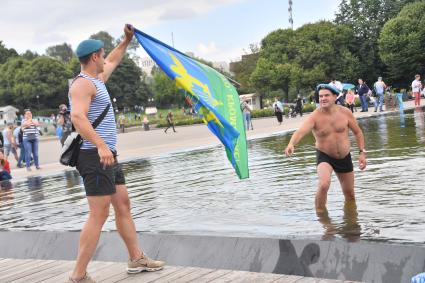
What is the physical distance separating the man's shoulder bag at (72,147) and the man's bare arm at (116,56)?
56 centimetres

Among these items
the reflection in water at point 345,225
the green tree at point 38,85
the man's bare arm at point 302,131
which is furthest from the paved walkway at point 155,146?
the green tree at point 38,85

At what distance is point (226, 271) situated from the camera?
466cm

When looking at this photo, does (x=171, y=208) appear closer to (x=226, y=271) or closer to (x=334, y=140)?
(x=334, y=140)

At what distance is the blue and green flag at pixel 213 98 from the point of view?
5.04 meters

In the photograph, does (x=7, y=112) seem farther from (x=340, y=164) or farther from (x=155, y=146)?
(x=340, y=164)

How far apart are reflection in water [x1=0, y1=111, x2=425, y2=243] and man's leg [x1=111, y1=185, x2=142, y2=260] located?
96cm

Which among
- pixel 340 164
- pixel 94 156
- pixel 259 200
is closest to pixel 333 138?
pixel 340 164

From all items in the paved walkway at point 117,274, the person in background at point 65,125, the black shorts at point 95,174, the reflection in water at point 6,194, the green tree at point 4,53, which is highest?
the green tree at point 4,53

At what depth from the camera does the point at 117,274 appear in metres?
4.93

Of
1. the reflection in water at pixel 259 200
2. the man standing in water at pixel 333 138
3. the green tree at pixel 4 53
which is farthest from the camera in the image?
the green tree at pixel 4 53

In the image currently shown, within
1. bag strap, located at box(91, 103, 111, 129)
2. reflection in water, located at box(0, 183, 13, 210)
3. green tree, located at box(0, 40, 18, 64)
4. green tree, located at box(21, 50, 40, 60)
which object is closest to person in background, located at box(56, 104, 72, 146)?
bag strap, located at box(91, 103, 111, 129)

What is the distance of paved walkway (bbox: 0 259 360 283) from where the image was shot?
4379 millimetres

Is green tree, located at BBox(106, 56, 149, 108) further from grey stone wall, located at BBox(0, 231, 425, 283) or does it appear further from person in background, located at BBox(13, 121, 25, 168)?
grey stone wall, located at BBox(0, 231, 425, 283)

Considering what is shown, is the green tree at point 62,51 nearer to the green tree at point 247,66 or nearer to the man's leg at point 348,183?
the green tree at point 247,66
